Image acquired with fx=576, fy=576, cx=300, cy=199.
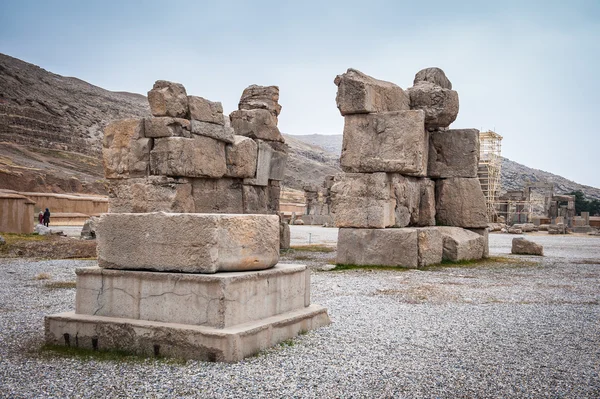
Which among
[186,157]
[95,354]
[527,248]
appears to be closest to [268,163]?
[186,157]

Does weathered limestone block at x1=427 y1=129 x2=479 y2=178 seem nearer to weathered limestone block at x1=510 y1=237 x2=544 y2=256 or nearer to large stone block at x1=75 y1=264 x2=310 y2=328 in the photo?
weathered limestone block at x1=510 y1=237 x2=544 y2=256

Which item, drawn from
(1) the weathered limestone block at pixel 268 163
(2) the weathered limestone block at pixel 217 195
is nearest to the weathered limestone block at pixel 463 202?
(1) the weathered limestone block at pixel 268 163

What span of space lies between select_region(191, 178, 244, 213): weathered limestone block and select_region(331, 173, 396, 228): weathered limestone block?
6.91 feet

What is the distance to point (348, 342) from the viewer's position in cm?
480

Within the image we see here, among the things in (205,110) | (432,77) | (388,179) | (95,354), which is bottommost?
(95,354)

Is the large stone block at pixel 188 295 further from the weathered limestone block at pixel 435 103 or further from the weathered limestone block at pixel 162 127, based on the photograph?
the weathered limestone block at pixel 435 103

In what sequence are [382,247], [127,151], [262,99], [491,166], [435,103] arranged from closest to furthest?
[127,151]
[382,247]
[435,103]
[262,99]
[491,166]

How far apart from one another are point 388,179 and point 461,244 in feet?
6.78

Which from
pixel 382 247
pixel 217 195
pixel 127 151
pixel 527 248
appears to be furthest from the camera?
pixel 527 248

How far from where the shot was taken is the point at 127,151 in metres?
9.55

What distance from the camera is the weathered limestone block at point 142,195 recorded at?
30.8ft

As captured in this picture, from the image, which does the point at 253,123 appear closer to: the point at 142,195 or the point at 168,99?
the point at 168,99

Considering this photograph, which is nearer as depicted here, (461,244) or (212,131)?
(212,131)

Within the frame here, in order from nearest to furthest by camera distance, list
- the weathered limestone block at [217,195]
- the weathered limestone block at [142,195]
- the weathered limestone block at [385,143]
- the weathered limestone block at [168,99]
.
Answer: the weathered limestone block at [142,195]
the weathered limestone block at [168,99]
the weathered limestone block at [385,143]
the weathered limestone block at [217,195]
